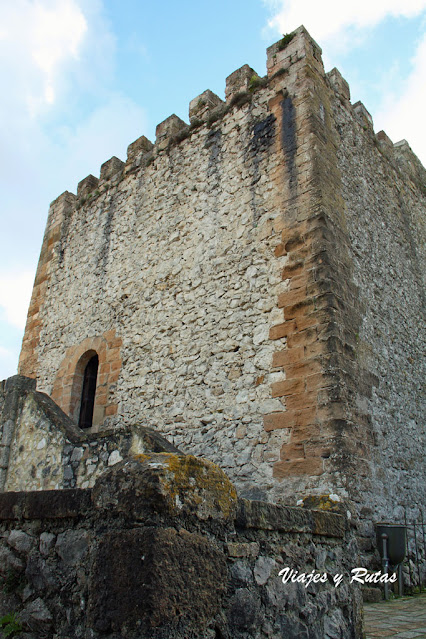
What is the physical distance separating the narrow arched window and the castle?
0.02m

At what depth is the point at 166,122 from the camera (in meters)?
8.66

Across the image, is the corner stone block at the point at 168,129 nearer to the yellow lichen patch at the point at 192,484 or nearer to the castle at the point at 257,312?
the castle at the point at 257,312

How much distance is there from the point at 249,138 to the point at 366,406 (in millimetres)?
3991

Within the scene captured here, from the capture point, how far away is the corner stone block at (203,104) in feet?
26.3

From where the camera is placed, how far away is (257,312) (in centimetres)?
600

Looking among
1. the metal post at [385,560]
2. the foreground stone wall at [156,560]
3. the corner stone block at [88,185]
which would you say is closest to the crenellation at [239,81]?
the corner stone block at [88,185]

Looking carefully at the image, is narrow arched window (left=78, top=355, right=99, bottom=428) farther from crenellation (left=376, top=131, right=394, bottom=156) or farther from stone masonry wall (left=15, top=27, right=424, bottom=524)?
crenellation (left=376, top=131, right=394, bottom=156)

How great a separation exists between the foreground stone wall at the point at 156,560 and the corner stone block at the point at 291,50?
639 cm

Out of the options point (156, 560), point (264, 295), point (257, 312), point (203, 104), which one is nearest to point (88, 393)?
point (257, 312)

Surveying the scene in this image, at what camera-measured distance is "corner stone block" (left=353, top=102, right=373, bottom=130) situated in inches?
327

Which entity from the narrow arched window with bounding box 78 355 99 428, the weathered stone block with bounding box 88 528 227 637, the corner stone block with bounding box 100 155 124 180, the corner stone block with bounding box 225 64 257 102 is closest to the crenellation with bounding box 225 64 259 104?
the corner stone block with bounding box 225 64 257 102

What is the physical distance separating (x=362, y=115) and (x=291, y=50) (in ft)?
6.42

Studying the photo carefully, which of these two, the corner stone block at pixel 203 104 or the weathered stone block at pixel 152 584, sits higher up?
the corner stone block at pixel 203 104

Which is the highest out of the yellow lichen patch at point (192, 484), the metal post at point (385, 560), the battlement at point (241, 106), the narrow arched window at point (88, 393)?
the battlement at point (241, 106)
